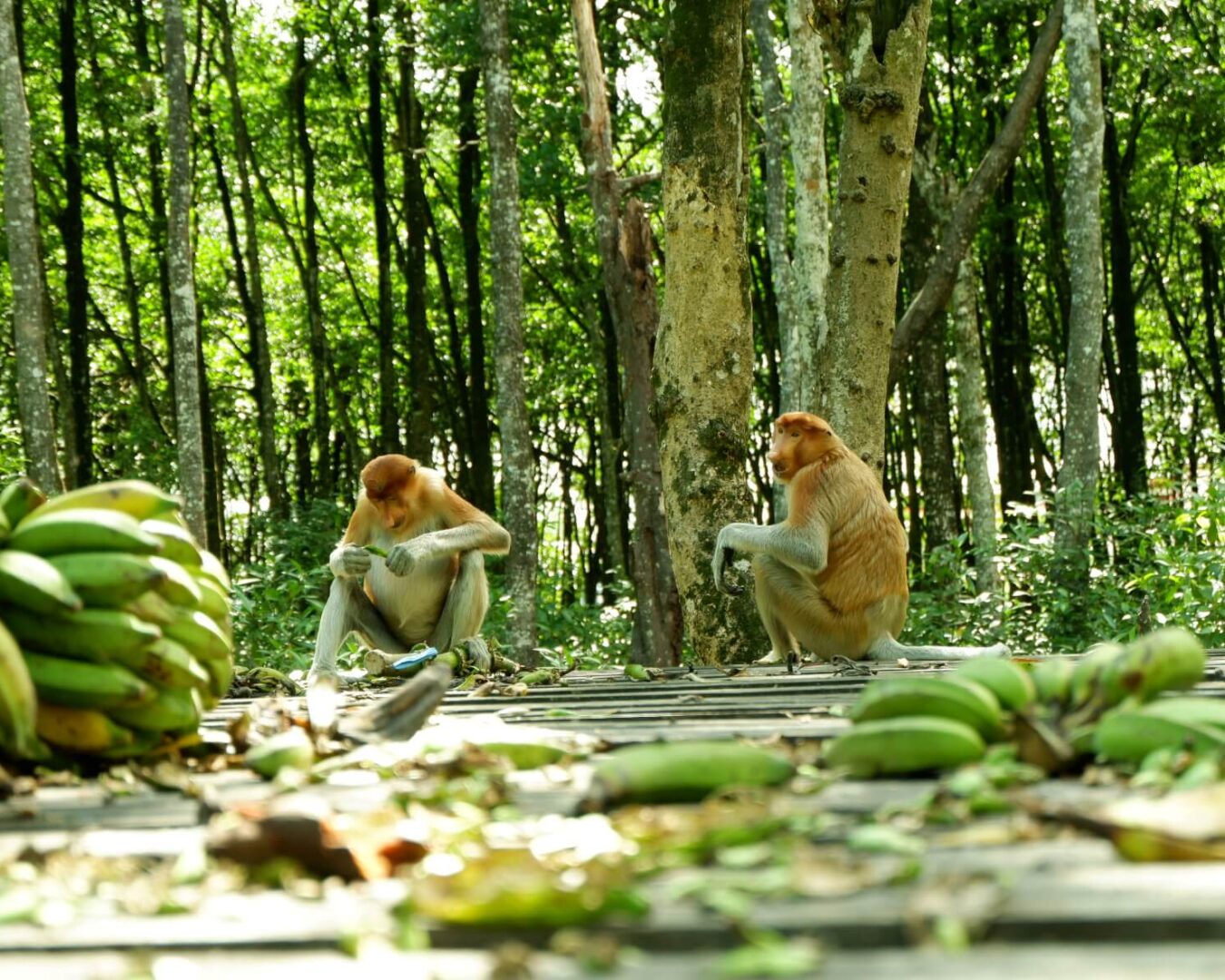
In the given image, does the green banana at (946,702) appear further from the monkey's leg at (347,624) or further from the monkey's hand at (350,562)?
the monkey's hand at (350,562)

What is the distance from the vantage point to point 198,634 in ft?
11.0

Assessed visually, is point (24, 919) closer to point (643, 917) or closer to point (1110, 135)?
point (643, 917)

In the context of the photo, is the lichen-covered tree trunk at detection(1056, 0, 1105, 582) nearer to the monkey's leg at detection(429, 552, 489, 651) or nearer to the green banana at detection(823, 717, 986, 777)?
the monkey's leg at detection(429, 552, 489, 651)

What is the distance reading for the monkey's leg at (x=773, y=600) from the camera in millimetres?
7695

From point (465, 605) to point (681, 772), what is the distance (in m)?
5.39

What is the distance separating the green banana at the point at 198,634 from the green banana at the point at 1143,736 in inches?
77.7

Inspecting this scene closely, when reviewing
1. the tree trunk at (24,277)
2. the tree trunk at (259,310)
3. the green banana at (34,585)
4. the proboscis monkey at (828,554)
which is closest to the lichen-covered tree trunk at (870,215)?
the proboscis monkey at (828,554)

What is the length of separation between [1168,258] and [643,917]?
31.1m

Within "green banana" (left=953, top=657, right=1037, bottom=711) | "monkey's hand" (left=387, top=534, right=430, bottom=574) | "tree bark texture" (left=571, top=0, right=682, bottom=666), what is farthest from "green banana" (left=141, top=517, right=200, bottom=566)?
"tree bark texture" (left=571, top=0, right=682, bottom=666)

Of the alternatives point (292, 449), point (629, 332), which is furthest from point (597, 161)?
point (292, 449)

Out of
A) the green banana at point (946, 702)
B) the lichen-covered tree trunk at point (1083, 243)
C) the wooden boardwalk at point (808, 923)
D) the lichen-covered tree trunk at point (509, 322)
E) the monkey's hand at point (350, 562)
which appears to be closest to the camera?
the wooden boardwalk at point (808, 923)

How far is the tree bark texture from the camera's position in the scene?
35.4 ft

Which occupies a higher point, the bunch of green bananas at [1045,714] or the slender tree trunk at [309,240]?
the slender tree trunk at [309,240]

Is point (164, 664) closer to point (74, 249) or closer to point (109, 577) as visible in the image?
point (109, 577)
